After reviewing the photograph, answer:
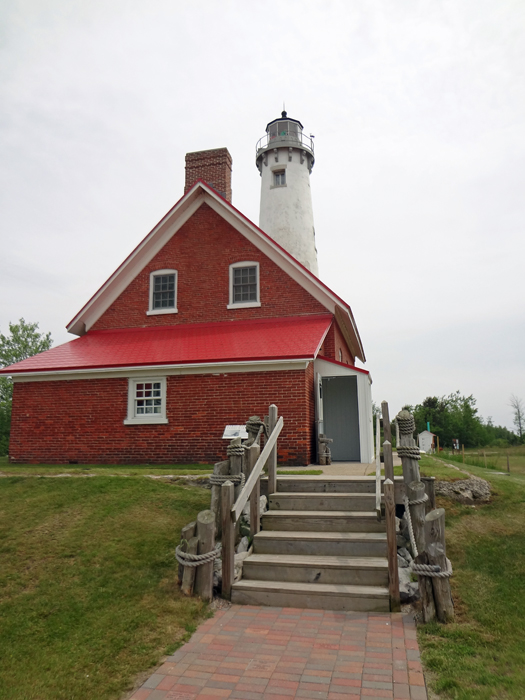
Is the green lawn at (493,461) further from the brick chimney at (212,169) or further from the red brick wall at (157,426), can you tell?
the brick chimney at (212,169)

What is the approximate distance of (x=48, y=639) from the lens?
16.8 feet

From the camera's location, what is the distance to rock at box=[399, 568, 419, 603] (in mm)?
5945

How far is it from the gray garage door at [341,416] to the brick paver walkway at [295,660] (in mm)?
9367

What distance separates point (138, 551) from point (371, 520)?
3133 mm

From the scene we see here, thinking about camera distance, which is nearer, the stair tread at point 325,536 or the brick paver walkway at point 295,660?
the brick paver walkway at point 295,660

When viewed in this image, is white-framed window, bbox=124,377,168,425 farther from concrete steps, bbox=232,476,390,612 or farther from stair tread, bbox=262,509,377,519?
stair tread, bbox=262,509,377,519

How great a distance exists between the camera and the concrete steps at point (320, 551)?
19.8 ft

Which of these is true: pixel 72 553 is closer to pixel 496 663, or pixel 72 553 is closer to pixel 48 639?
pixel 48 639

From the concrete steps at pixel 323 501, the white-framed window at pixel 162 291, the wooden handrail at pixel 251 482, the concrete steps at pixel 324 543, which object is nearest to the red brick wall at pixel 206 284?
the white-framed window at pixel 162 291

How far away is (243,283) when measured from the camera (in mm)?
15898

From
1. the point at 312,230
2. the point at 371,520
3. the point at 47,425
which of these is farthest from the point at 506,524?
the point at 312,230

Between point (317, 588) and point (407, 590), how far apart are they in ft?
3.34

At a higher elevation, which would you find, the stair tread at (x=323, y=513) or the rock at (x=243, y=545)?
the stair tread at (x=323, y=513)

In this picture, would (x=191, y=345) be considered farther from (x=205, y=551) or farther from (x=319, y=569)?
(x=319, y=569)
